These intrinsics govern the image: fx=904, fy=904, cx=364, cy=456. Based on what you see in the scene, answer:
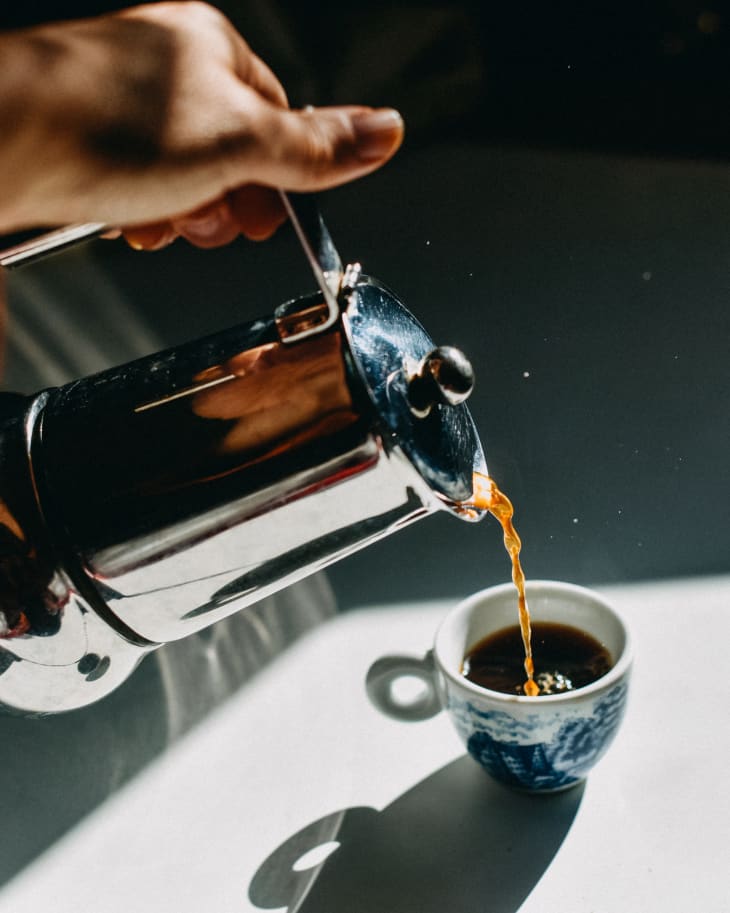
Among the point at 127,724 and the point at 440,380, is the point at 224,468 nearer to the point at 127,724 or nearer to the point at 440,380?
the point at 440,380

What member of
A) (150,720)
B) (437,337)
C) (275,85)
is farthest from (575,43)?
(150,720)

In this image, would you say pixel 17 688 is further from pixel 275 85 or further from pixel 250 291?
Answer: pixel 250 291

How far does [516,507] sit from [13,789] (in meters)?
0.49

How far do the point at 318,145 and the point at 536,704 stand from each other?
→ 0.32 m

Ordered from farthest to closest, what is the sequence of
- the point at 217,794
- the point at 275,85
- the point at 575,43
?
1. the point at 575,43
2. the point at 217,794
3. the point at 275,85

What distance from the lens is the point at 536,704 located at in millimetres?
509

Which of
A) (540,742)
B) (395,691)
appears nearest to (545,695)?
(540,742)

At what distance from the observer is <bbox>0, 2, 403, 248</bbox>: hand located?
347mm

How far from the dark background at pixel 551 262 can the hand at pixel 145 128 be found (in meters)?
0.40

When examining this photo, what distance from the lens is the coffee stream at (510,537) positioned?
0.46m

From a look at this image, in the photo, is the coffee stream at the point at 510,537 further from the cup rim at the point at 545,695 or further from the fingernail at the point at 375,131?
the fingernail at the point at 375,131

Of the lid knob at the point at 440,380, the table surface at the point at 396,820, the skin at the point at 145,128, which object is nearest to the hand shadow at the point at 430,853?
the table surface at the point at 396,820

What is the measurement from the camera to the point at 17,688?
0.46 meters

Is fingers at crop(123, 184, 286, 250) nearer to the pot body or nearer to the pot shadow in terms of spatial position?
the pot body
